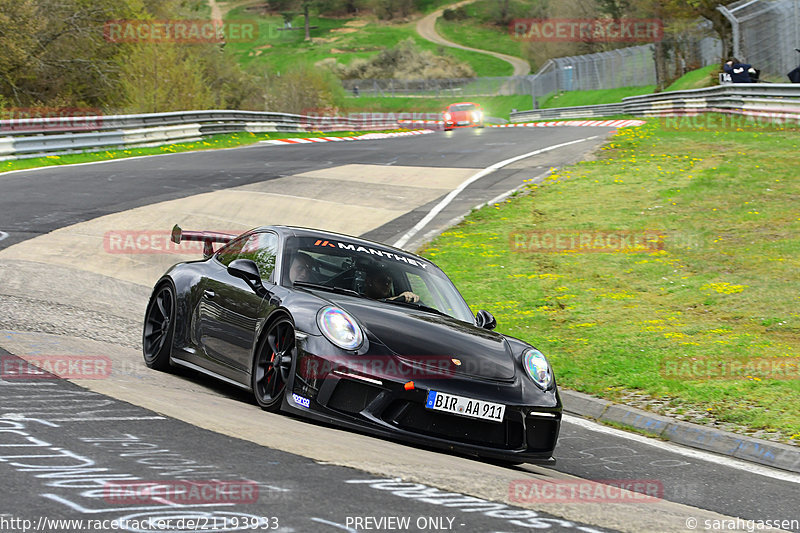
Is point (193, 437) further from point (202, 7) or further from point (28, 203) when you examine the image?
point (202, 7)

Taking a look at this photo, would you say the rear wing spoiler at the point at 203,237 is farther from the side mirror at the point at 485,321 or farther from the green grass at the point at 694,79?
the green grass at the point at 694,79

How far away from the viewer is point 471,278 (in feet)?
44.1

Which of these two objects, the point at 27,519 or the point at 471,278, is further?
the point at 471,278

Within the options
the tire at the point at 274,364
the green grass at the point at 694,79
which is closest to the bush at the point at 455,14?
the green grass at the point at 694,79

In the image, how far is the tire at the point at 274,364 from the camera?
6344mm

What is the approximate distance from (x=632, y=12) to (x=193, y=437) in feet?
260

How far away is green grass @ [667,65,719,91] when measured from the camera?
49.1 meters

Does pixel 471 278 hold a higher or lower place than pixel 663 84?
lower

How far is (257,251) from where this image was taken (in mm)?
7781

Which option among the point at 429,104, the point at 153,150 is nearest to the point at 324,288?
the point at 153,150

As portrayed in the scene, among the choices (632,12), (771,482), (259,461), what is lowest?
(771,482)

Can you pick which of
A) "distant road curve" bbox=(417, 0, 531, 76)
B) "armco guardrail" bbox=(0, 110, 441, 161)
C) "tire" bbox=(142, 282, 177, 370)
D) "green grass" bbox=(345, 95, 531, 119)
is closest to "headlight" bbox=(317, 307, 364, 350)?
"tire" bbox=(142, 282, 177, 370)

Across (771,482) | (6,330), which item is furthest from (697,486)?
(6,330)

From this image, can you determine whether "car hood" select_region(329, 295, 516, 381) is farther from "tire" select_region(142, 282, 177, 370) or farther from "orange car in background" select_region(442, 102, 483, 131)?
"orange car in background" select_region(442, 102, 483, 131)
